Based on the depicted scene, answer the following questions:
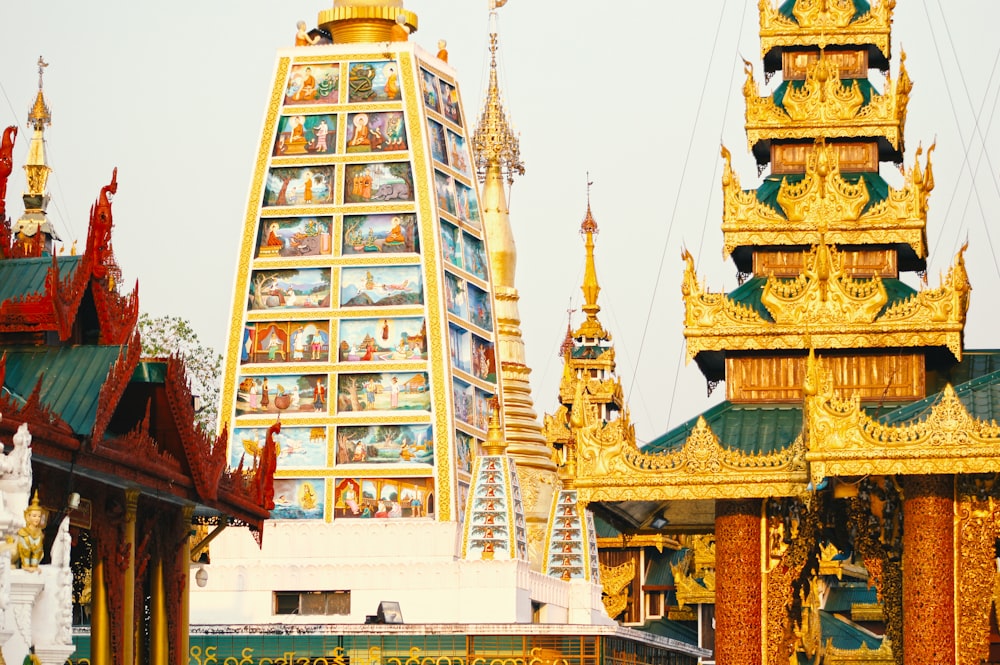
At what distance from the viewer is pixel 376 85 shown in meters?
66.5

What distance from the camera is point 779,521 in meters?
45.7

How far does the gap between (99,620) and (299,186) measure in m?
31.3

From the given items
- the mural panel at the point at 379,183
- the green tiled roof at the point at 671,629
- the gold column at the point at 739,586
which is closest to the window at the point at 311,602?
the mural panel at the point at 379,183

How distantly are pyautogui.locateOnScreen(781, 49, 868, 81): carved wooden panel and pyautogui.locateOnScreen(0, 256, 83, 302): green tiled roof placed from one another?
69.4 ft

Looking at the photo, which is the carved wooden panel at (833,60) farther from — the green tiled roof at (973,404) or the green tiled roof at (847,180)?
the green tiled roof at (973,404)

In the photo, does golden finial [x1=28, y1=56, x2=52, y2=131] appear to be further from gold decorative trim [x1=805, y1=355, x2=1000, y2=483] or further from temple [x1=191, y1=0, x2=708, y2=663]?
gold decorative trim [x1=805, y1=355, x2=1000, y2=483]

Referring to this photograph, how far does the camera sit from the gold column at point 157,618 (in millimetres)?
38594

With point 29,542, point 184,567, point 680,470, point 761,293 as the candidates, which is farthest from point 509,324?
point 29,542

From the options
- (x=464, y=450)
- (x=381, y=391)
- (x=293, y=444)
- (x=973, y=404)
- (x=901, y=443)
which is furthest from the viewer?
(x=464, y=450)

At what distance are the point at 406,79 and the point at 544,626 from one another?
18.6 metres

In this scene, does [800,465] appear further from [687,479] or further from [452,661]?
[452,661]

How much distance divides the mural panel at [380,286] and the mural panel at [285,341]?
100 centimetres

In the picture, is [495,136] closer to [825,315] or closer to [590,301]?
[590,301]

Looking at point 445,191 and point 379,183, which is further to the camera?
point 445,191
